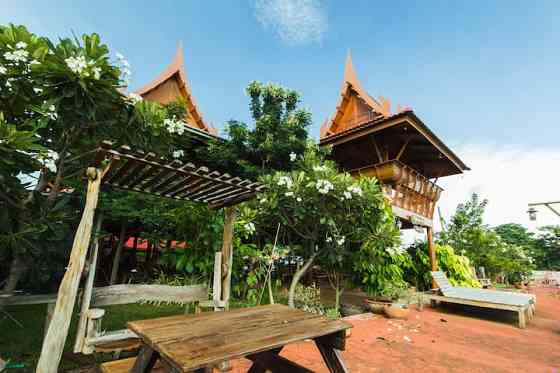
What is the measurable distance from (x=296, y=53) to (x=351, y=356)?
12.0 metres

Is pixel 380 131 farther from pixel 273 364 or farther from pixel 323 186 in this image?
pixel 273 364

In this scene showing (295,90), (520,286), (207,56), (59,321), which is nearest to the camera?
(59,321)

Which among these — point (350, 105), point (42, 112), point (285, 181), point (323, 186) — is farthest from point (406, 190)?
point (42, 112)

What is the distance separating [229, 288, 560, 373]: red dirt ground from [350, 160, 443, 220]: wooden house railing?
115 inches

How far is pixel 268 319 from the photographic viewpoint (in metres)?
1.97

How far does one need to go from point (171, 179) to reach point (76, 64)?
4.77 ft

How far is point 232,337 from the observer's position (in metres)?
1.54

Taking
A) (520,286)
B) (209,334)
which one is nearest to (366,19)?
(209,334)

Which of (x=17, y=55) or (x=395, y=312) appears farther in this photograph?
(x=395, y=312)

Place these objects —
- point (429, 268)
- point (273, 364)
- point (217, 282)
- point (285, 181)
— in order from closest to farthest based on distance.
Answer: point (273, 364), point (217, 282), point (285, 181), point (429, 268)

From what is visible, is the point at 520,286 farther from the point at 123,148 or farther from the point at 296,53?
the point at 123,148

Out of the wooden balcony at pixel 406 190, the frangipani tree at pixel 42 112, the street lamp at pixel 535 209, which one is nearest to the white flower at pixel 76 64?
the frangipani tree at pixel 42 112

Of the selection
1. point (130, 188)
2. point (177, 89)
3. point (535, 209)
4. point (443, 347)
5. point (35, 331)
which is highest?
point (177, 89)

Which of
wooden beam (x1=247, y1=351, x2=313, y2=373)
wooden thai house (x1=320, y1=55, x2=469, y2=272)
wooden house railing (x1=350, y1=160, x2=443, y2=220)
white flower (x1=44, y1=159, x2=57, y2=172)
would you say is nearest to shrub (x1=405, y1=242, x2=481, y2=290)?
wooden thai house (x1=320, y1=55, x2=469, y2=272)
